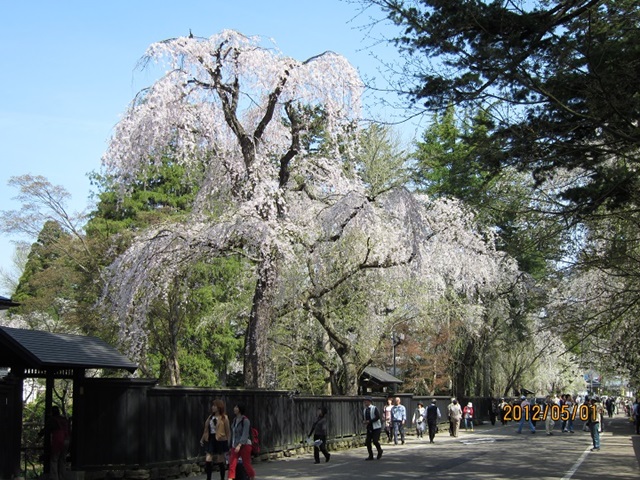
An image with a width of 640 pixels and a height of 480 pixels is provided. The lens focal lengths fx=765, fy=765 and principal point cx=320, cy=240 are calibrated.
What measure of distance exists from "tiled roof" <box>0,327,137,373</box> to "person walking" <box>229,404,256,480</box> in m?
3.47

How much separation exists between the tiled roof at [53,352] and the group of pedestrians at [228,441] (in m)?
2.62

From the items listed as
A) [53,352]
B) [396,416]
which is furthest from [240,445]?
[396,416]

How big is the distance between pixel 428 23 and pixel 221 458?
1025 centimetres

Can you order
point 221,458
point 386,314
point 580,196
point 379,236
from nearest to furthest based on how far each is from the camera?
point 580,196 → point 221,458 → point 379,236 → point 386,314

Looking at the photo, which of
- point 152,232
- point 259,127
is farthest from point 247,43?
point 152,232

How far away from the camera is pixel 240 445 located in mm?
15609

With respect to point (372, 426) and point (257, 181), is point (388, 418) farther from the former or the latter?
point (257, 181)

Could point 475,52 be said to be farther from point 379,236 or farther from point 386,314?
point 386,314

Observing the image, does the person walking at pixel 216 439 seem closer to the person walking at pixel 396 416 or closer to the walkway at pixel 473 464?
the walkway at pixel 473 464

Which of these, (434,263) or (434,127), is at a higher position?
(434,127)

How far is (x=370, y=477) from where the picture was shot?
17.6 m

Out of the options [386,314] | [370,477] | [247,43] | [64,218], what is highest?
[247,43]

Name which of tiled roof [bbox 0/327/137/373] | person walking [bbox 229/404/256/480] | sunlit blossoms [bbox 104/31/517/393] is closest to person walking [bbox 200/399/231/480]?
person walking [bbox 229/404/256/480]

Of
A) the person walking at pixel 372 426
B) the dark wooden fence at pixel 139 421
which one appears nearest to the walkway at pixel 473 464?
the person walking at pixel 372 426
